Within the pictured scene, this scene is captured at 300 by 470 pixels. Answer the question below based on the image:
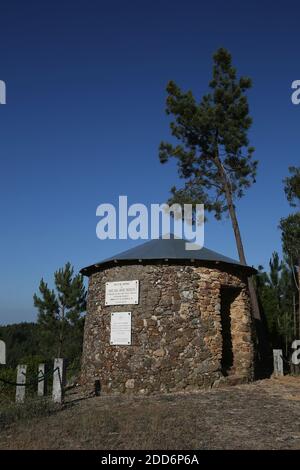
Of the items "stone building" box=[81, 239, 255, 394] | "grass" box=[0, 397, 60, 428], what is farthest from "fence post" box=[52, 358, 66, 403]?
"stone building" box=[81, 239, 255, 394]

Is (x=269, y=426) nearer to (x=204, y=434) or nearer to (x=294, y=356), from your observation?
(x=204, y=434)

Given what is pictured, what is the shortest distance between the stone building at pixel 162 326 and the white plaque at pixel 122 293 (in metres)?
0.03

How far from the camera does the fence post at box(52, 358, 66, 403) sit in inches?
403

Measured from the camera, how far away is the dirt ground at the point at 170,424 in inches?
257

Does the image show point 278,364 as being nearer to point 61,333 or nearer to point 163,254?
point 163,254

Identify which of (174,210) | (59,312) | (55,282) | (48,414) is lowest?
(48,414)

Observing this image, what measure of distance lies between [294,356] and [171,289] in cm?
747

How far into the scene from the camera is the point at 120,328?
1214 cm

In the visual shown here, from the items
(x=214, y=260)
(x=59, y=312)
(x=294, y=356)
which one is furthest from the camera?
(x=59, y=312)
